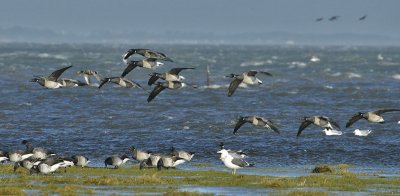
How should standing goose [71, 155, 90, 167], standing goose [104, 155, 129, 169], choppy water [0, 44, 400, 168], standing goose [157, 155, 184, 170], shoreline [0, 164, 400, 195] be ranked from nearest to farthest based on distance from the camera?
1. shoreline [0, 164, 400, 195]
2. standing goose [157, 155, 184, 170]
3. standing goose [71, 155, 90, 167]
4. standing goose [104, 155, 129, 169]
5. choppy water [0, 44, 400, 168]

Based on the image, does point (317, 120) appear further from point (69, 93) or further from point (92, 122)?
point (69, 93)

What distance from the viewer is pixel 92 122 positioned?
1911 inches

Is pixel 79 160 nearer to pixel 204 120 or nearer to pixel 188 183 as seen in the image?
pixel 188 183

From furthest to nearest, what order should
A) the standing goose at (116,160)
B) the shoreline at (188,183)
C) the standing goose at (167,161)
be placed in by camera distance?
the standing goose at (116,160) → the standing goose at (167,161) → the shoreline at (188,183)

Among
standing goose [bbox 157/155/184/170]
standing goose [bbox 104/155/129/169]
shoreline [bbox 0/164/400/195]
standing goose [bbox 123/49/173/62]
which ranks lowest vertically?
standing goose [bbox 104/155/129/169]

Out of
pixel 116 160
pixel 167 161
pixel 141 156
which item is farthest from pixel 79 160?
pixel 167 161

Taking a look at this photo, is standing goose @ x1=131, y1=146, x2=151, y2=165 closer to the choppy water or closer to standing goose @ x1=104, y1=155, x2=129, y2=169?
standing goose @ x1=104, y1=155, x2=129, y2=169

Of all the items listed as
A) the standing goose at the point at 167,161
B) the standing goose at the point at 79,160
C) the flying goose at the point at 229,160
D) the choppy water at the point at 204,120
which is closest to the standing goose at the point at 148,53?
the standing goose at the point at 167,161

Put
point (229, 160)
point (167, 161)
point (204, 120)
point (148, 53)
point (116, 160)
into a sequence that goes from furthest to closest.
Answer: point (204, 120) < point (148, 53) < point (116, 160) < point (167, 161) < point (229, 160)

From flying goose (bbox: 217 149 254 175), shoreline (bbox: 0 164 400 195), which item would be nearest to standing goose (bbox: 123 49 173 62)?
shoreline (bbox: 0 164 400 195)

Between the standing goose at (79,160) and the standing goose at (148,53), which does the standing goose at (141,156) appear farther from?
the standing goose at (148,53)

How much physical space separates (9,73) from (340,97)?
37.9 meters

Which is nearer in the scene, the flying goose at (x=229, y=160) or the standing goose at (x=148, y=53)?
the flying goose at (x=229, y=160)

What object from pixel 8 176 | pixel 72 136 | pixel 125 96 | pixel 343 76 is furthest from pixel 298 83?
pixel 8 176
